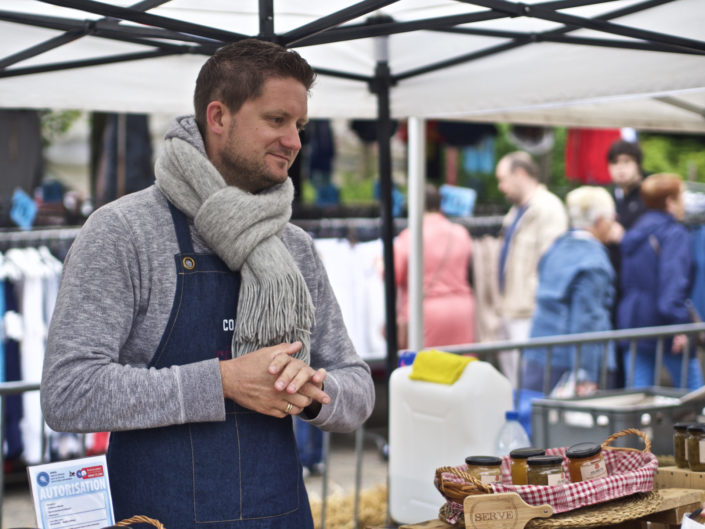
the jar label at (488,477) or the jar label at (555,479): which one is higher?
the jar label at (555,479)

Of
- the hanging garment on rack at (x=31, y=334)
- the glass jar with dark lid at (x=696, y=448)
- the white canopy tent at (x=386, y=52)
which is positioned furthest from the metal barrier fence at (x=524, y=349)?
the glass jar with dark lid at (x=696, y=448)

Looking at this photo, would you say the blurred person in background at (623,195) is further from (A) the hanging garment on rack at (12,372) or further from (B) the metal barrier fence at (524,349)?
(A) the hanging garment on rack at (12,372)

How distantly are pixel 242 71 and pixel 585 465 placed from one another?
4.10 feet

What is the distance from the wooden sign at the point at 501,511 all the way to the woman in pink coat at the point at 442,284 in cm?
443

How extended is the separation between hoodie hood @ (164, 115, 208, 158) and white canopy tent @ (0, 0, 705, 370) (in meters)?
0.61

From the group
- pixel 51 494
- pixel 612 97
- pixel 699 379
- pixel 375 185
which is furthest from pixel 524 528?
pixel 375 185

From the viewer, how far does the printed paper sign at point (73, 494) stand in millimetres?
1812

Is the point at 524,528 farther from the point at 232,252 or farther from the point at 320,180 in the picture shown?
the point at 320,180

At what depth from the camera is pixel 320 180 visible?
7.80 m

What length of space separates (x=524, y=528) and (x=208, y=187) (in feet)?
3.45

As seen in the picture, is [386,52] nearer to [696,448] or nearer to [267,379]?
[696,448]

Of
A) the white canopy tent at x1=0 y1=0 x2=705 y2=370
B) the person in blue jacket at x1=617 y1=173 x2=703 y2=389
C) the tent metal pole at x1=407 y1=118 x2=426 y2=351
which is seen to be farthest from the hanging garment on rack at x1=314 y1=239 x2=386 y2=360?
the white canopy tent at x1=0 y1=0 x2=705 y2=370

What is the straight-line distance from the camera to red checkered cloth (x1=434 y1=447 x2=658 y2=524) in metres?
2.04

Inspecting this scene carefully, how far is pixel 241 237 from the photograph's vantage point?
76.0 inches
